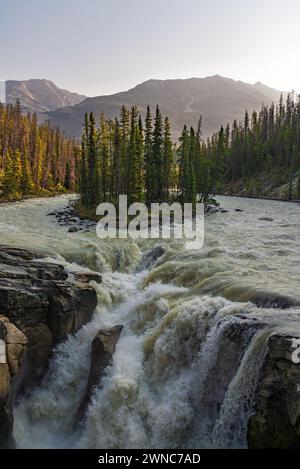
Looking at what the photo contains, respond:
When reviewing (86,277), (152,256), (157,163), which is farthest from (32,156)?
(86,277)

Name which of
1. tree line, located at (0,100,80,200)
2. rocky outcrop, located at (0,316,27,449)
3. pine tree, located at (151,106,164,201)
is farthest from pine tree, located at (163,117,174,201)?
rocky outcrop, located at (0,316,27,449)

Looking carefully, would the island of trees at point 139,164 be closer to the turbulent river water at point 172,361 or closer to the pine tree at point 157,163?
the pine tree at point 157,163

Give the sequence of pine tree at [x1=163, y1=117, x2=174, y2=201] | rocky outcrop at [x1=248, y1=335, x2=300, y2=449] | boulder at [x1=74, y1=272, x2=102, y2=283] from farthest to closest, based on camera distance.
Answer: pine tree at [x1=163, y1=117, x2=174, y2=201] → boulder at [x1=74, y1=272, x2=102, y2=283] → rocky outcrop at [x1=248, y1=335, x2=300, y2=449]

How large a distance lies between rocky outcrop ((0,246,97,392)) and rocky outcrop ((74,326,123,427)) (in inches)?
61.0

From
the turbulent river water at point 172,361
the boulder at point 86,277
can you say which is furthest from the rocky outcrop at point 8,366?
the boulder at point 86,277

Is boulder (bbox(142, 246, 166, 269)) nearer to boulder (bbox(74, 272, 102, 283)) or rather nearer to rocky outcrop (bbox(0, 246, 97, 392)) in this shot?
boulder (bbox(74, 272, 102, 283))

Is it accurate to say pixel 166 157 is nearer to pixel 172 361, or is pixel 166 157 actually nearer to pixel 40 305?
pixel 40 305

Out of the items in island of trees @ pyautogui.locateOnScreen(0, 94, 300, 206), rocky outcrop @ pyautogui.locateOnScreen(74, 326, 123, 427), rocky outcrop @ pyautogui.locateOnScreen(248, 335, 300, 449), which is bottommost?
rocky outcrop @ pyautogui.locateOnScreen(74, 326, 123, 427)

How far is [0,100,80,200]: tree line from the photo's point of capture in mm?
73069

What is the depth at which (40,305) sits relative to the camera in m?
16.1

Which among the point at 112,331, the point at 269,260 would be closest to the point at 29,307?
the point at 112,331
